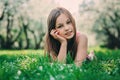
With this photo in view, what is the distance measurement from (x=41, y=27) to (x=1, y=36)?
4485mm

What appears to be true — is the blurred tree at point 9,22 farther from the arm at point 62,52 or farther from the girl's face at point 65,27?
the arm at point 62,52

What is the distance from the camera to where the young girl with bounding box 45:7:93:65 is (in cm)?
468

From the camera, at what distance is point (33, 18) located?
104 feet

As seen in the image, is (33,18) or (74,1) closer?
(74,1)

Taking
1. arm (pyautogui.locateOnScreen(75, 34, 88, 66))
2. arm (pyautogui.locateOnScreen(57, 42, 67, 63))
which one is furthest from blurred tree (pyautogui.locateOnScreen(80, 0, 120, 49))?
arm (pyautogui.locateOnScreen(57, 42, 67, 63))

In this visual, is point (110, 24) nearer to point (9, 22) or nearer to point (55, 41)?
point (9, 22)

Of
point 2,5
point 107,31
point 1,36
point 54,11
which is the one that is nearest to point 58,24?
point 54,11

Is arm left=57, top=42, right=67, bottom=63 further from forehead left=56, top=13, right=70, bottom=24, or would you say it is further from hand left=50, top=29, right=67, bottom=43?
forehead left=56, top=13, right=70, bottom=24

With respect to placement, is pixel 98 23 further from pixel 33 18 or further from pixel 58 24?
pixel 58 24

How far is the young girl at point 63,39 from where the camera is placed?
4680mm

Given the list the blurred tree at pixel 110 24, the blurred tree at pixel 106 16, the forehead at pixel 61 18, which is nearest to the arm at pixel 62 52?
the forehead at pixel 61 18

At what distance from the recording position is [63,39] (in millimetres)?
4746

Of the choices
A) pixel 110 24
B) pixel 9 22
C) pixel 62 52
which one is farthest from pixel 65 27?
pixel 110 24

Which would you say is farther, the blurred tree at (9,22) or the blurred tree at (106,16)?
the blurred tree at (106,16)
